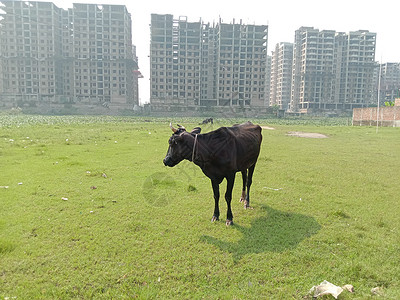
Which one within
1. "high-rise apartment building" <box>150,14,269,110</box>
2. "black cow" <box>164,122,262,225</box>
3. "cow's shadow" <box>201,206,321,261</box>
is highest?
"high-rise apartment building" <box>150,14,269,110</box>

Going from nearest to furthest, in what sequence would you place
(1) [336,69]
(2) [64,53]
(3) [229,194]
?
(3) [229,194]
(2) [64,53]
(1) [336,69]

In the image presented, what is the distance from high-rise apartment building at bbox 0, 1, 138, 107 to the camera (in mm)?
100812

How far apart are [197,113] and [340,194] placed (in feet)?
291

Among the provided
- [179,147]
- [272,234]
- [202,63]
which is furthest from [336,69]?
[179,147]

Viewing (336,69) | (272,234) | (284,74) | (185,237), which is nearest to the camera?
(185,237)

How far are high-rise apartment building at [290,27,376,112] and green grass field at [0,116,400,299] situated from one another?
127836mm

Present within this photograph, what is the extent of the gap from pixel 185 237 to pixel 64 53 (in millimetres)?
122523

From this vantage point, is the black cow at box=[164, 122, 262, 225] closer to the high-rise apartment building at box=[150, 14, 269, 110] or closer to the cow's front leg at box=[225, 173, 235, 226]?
the cow's front leg at box=[225, 173, 235, 226]

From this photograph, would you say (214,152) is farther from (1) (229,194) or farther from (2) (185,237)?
(2) (185,237)

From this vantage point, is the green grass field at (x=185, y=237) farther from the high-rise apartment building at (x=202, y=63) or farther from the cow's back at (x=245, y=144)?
the high-rise apartment building at (x=202, y=63)

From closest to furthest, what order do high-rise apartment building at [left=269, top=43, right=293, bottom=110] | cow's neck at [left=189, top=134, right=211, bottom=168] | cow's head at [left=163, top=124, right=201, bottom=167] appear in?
cow's head at [left=163, top=124, right=201, bottom=167] < cow's neck at [left=189, top=134, right=211, bottom=168] < high-rise apartment building at [left=269, top=43, right=293, bottom=110]

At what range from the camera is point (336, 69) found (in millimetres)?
131875

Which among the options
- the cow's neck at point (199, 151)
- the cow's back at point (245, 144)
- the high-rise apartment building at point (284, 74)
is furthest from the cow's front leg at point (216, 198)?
the high-rise apartment building at point (284, 74)

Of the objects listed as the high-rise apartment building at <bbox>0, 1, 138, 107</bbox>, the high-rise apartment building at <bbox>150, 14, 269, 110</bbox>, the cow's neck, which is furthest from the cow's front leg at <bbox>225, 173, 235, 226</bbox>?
the high-rise apartment building at <bbox>0, 1, 138, 107</bbox>
